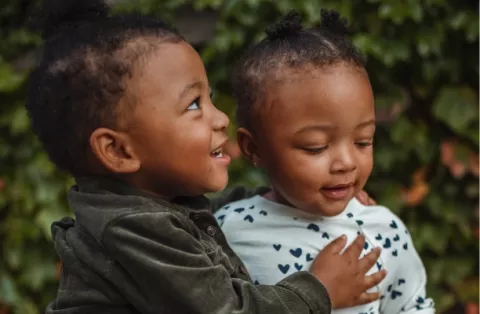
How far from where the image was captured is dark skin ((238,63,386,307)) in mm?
1867

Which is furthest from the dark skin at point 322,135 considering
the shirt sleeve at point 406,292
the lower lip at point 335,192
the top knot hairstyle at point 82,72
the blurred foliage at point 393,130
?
the blurred foliage at point 393,130

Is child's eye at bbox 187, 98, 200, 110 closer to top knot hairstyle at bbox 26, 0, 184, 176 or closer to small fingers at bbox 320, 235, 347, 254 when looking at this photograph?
top knot hairstyle at bbox 26, 0, 184, 176

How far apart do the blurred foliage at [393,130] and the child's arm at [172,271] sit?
1780 mm

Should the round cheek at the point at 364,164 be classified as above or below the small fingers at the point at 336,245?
above

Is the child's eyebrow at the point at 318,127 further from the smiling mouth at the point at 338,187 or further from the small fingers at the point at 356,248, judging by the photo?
the small fingers at the point at 356,248

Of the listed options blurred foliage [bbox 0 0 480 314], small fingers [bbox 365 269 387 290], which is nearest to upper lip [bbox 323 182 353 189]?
small fingers [bbox 365 269 387 290]

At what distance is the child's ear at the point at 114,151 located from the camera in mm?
1685

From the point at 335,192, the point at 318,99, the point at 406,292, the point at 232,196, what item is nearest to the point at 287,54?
the point at 318,99

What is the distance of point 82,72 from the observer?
1667 mm

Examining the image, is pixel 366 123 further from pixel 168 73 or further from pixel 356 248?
pixel 168 73

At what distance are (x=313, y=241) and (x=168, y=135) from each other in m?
Result: 0.54

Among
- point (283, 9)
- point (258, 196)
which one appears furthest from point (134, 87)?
point (283, 9)

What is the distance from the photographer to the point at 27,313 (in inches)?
146

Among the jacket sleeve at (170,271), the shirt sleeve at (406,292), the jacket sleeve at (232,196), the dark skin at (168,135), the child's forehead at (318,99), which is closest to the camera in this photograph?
the jacket sleeve at (170,271)
